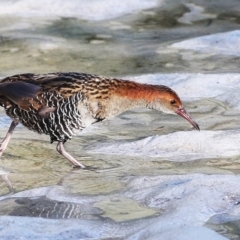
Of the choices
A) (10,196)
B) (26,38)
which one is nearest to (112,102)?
(10,196)

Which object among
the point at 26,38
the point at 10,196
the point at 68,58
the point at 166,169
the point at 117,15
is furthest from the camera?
the point at 117,15

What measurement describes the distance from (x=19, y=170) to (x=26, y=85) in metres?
0.69

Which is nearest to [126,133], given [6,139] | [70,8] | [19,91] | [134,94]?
[134,94]

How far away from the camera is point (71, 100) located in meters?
7.40

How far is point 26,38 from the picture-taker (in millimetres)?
12281

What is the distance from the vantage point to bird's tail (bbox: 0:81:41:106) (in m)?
7.46

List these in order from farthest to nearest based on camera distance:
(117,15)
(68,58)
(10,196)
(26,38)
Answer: (117,15) → (26,38) → (68,58) → (10,196)

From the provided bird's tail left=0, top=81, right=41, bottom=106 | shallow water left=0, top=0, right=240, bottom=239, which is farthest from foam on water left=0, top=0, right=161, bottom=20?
bird's tail left=0, top=81, right=41, bottom=106

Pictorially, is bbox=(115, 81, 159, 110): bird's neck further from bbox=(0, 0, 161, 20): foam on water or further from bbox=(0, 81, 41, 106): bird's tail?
bbox=(0, 0, 161, 20): foam on water

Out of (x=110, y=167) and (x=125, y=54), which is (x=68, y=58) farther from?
(x=110, y=167)

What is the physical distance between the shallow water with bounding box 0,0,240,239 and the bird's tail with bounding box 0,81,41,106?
54 centimetres

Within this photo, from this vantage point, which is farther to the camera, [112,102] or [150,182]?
[112,102]

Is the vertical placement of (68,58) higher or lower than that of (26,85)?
lower

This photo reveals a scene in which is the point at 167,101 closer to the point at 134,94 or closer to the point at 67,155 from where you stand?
the point at 134,94
